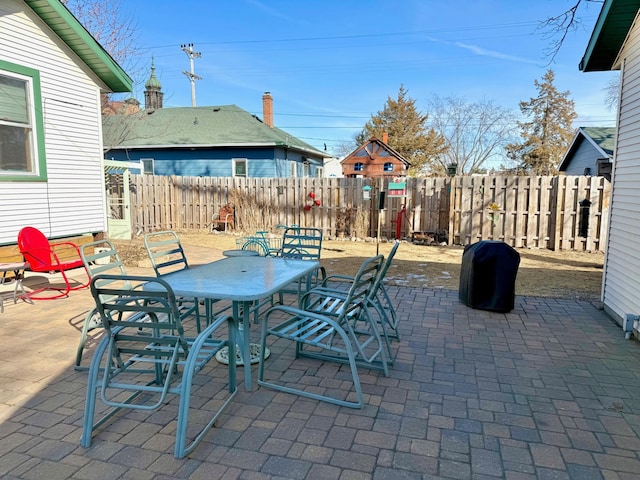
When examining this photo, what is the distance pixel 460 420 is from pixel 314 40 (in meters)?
25.6

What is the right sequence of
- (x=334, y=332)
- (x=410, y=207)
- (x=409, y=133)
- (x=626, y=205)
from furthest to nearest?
(x=409, y=133), (x=410, y=207), (x=626, y=205), (x=334, y=332)

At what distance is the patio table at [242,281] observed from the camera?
278 cm

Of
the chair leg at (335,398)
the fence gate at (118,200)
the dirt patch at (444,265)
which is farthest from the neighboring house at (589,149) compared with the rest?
the fence gate at (118,200)

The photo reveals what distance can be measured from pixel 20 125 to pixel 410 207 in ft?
27.0

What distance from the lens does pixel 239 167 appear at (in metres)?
16.7

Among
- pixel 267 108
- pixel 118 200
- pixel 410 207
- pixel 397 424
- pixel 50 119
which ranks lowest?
pixel 397 424

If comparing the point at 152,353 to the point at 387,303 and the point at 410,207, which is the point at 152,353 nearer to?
the point at 387,303

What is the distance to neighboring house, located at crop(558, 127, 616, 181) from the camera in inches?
544

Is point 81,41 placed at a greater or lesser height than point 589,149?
greater

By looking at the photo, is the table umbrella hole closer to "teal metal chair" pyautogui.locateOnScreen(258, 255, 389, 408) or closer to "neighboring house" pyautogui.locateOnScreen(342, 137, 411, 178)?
"teal metal chair" pyautogui.locateOnScreen(258, 255, 389, 408)

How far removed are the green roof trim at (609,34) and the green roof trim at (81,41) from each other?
6.74 m

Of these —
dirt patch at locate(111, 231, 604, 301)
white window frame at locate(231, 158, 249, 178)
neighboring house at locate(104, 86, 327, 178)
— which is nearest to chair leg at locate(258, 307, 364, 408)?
dirt patch at locate(111, 231, 604, 301)

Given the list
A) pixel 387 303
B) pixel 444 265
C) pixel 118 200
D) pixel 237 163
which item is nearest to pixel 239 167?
pixel 237 163

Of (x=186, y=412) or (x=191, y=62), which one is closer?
(x=186, y=412)
